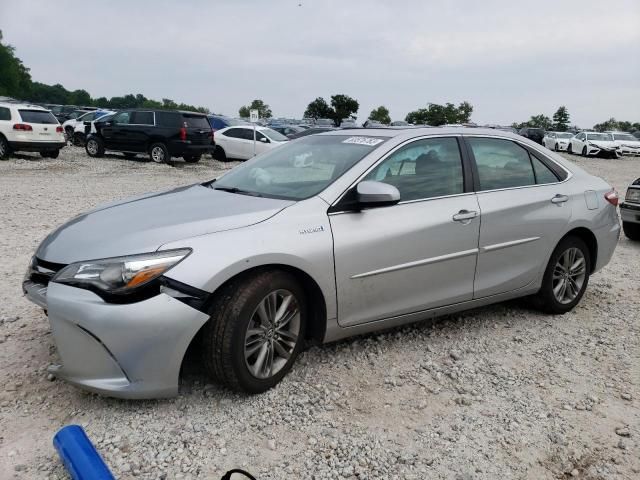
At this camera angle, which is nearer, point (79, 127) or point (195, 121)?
point (195, 121)

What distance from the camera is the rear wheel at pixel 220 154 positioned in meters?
20.5

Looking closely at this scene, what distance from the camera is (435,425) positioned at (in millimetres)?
3152

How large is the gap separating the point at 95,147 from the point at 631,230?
1642cm

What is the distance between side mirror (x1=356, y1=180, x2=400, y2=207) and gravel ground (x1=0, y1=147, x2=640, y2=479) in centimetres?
109

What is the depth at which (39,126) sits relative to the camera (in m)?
16.6

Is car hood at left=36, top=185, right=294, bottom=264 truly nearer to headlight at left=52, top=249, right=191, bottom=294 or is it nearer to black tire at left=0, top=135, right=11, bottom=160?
headlight at left=52, top=249, right=191, bottom=294

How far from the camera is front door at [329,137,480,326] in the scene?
139 inches

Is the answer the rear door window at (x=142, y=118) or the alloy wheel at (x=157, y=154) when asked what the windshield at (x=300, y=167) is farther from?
the rear door window at (x=142, y=118)

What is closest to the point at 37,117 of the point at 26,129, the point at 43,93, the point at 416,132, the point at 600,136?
the point at 26,129

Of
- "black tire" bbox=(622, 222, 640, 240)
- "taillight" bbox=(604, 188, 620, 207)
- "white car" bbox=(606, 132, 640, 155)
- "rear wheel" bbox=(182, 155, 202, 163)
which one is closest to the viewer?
"taillight" bbox=(604, 188, 620, 207)

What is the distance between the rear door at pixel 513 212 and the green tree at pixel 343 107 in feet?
178

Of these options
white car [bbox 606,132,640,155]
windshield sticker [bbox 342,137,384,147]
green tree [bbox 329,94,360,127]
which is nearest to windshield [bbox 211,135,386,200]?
windshield sticker [bbox 342,137,384,147]

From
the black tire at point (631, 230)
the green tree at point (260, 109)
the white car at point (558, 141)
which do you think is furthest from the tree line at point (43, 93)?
the black tire at point (631, 230)

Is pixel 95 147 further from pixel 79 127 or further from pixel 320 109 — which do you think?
pixel 320 109
